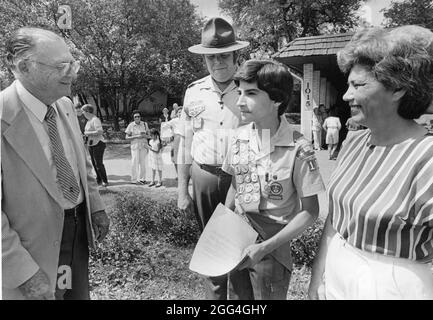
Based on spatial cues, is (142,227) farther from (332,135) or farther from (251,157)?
(332,135)

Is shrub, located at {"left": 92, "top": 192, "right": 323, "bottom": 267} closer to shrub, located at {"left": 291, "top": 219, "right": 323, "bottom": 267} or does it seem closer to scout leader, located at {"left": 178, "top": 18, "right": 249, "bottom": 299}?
shrub, located at {"left": 291, "top": 219, "right": 323, "bottom": 267}

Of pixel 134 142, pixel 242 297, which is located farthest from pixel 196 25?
pixel 242 297

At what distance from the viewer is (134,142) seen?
25.2ft

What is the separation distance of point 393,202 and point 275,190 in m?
0.57

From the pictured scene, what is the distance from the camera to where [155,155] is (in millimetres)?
7453

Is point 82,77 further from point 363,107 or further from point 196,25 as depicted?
point 363,107

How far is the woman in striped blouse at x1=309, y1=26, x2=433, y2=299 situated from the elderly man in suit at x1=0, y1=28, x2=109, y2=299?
48.2 inches


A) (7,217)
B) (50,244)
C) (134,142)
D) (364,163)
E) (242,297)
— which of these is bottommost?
(134,142)

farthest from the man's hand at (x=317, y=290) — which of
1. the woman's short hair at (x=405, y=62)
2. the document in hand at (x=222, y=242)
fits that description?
the woman's short hair at (x=405, y=62)

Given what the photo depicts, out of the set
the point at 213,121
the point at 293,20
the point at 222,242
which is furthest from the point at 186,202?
the point at 293,20

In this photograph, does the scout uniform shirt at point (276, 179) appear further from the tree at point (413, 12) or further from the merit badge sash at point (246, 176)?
the tree at point (413, 12)

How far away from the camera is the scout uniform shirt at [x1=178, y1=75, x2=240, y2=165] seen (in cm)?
230

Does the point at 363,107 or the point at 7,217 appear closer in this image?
the point at 363,107
